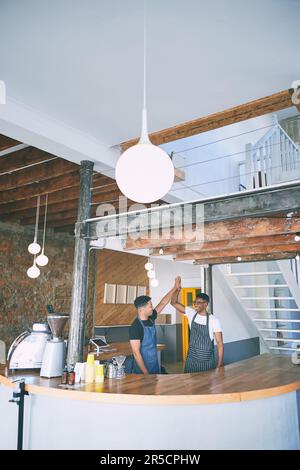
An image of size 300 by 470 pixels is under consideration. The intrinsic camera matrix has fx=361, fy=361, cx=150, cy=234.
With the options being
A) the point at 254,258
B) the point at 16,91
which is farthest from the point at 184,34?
the point at 254,258

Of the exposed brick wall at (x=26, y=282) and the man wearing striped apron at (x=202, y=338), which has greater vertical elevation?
the exposed brick wall at (x=26, y=282)

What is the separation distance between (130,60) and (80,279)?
90.3 inches

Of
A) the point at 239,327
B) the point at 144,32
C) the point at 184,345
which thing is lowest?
the point at 184,345

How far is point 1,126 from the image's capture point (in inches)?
134

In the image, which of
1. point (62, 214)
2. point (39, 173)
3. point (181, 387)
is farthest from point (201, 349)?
point (62, 214)

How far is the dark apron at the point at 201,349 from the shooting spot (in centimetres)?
456

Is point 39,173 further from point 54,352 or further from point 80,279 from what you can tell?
point 54,352

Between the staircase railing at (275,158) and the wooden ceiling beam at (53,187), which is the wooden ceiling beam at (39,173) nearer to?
the wooden ceiling beam at (53,187)

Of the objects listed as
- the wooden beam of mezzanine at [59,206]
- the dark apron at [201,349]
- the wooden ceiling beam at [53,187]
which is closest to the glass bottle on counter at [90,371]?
the dark apron at [201,349]

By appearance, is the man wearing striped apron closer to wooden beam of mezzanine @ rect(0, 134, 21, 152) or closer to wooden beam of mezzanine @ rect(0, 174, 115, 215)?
wooden beam of mezzanine @ rect(0, 174, 115, 215)

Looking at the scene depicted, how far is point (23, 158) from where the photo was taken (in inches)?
192

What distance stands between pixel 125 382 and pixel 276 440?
1.33 metres

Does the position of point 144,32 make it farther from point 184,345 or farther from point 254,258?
point 184,345

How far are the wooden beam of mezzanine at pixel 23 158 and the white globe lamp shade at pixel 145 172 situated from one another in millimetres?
3169
